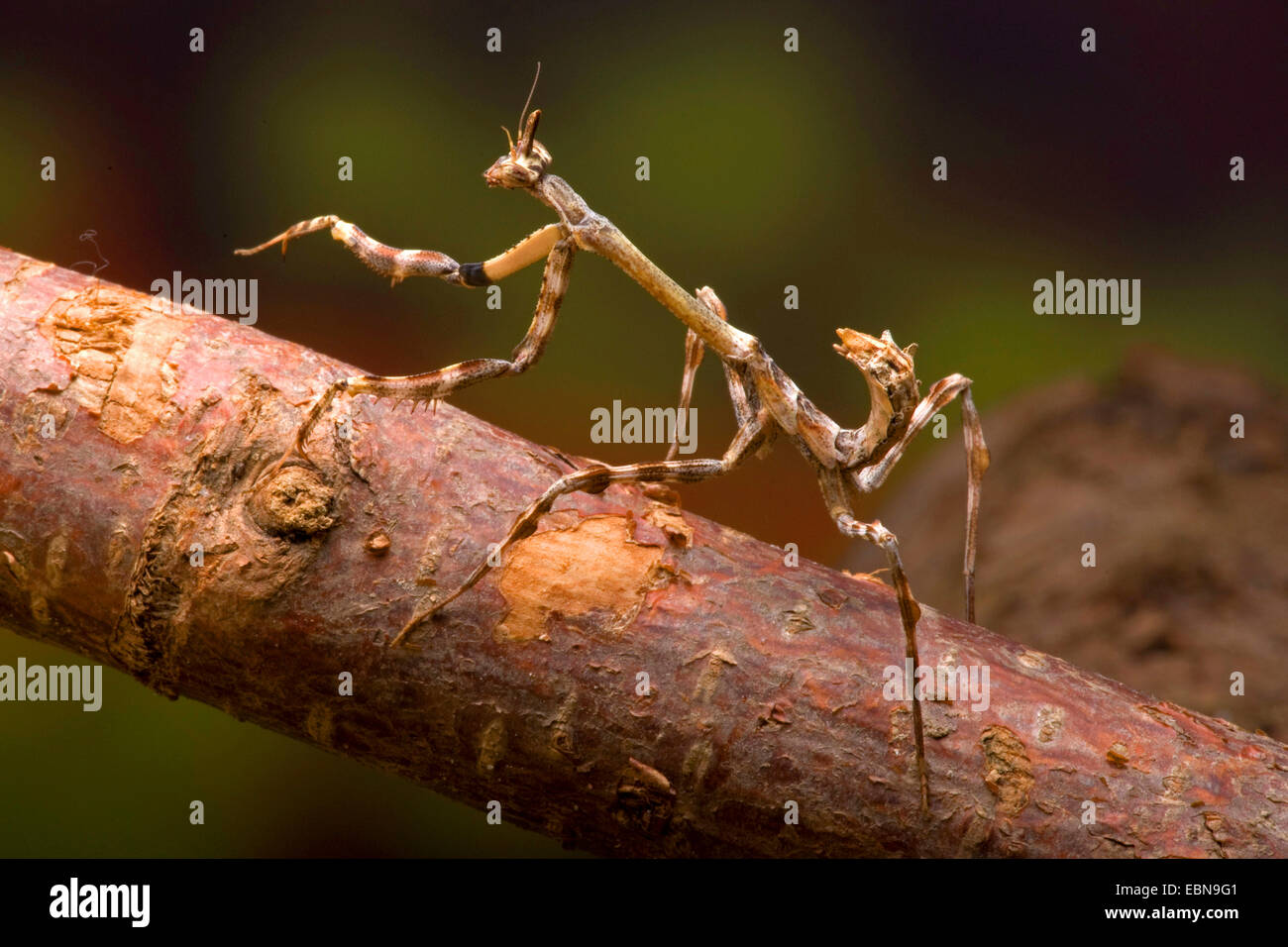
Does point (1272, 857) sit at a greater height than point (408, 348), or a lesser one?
lesser

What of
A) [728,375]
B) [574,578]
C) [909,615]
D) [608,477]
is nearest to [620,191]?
[728,375]

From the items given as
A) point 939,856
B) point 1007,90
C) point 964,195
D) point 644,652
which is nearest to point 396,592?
point 644,652

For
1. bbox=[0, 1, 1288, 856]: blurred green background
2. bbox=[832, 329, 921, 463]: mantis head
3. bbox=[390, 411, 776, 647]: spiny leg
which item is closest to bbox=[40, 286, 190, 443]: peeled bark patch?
bbox=[390, 411, 776, 647]: spiny leg

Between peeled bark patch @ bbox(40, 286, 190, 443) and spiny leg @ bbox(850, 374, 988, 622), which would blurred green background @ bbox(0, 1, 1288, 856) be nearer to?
spiny leg @ bbox(850, 374, 988, 622)

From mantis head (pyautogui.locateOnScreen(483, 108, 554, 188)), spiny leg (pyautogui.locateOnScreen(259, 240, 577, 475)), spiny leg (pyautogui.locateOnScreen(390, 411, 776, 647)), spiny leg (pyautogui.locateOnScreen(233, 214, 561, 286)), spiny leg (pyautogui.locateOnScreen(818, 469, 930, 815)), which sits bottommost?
spiny leg (pyautogui.locateOnScreen(818, 469, 930, 815))

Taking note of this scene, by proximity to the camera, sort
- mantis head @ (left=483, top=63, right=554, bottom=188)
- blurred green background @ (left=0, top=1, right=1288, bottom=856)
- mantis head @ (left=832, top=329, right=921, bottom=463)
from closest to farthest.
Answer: mantis head @ (left=483, top=63, right=554, bottom=188), mantis head @ (left=832, top=329, right=921, bottom=463), blurred green background @ (left=0, top=1, right=1288, bottom=856)

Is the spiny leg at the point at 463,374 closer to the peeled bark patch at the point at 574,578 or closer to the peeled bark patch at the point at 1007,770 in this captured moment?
the peeled bark patch at the point at 574,578
